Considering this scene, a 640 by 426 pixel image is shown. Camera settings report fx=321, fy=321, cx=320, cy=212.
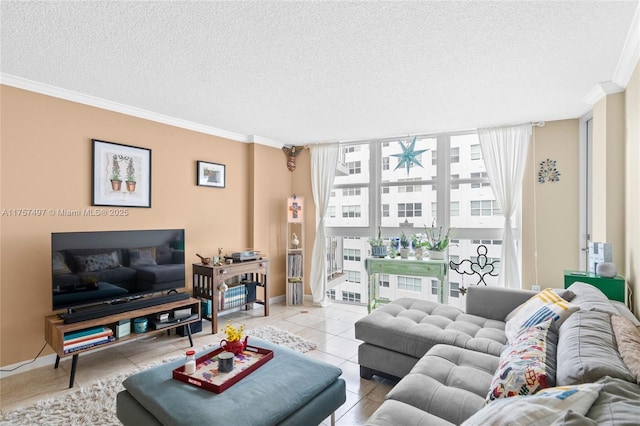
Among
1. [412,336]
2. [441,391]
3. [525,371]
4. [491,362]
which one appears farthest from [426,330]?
[525,371]

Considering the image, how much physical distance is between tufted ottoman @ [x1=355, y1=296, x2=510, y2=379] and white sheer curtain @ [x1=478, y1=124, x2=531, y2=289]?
4.24 feet

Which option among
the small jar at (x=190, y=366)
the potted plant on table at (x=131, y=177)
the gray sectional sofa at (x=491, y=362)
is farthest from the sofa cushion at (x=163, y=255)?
the gray sectional sofa at (x=491, y=362)

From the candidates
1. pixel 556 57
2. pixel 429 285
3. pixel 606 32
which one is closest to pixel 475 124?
→ pixel 556 57

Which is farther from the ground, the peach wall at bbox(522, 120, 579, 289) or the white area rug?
the peach wall at bbox(522, 120, 579, 289)

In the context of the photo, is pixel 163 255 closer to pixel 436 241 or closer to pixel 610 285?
pixel 436 241

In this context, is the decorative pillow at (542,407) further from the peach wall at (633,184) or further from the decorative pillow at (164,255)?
the decorative pillow at (164,255)

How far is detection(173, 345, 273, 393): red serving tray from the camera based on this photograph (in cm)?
173

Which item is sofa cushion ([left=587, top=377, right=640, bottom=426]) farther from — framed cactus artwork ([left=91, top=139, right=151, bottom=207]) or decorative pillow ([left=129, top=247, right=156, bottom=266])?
framed cactus artwork ([left=91, top=139, right=151, bottom=207])

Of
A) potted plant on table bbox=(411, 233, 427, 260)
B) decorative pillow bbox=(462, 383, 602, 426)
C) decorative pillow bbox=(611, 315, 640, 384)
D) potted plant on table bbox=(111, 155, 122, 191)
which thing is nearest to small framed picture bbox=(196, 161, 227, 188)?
potted plant on table bbox=(111, 155, 122, 191)

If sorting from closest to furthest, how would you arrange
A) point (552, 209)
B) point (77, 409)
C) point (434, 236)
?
1. point (77, 409)
2. point (552, 209)
3. point (434, 236)

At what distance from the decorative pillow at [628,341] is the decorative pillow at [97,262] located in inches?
142

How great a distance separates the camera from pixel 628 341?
1.34m

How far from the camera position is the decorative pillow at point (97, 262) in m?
2.83

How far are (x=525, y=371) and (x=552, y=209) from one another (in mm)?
3126
